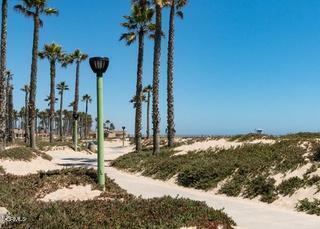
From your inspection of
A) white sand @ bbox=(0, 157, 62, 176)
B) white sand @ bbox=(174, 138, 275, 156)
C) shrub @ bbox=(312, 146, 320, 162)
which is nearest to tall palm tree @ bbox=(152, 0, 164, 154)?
white sand @ bbox=(174, 138, 275, 156)

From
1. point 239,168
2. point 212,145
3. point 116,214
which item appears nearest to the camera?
point 116,214

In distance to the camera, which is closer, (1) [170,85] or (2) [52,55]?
(1) [170,85]

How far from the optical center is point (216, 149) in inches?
1054

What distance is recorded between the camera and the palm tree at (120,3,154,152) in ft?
121

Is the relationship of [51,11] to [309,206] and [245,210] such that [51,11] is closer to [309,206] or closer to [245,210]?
[245,210]

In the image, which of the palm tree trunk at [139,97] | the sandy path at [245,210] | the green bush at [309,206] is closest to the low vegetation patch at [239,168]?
the sandy path at [245,210]

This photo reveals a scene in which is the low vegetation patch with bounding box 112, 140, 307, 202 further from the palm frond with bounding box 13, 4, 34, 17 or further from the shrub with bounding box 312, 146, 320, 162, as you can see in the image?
the palm frond with bounding box 13, 4, 34, 17

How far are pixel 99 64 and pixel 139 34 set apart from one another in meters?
25.0

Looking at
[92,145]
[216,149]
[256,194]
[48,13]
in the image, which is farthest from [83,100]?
[256,194]

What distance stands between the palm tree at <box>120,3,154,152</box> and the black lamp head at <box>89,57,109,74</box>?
71.8 feet

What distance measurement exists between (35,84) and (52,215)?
105ft

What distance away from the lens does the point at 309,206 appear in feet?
47.8

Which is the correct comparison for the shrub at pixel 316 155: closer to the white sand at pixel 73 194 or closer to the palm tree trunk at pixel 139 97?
the white sand at pixel 73 194

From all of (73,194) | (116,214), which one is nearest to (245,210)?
(73,194)
